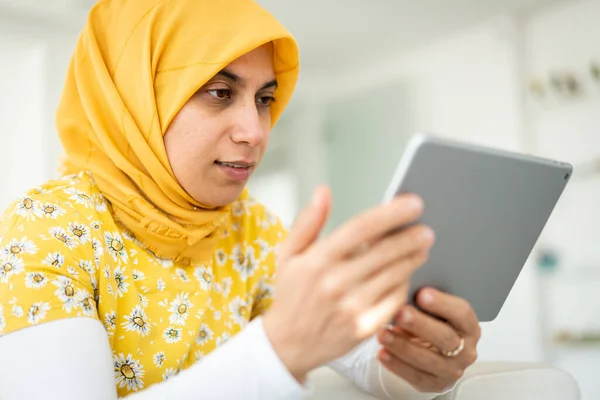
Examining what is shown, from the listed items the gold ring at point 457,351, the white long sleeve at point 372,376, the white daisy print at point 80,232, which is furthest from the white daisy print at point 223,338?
the gold ring at point 457,351

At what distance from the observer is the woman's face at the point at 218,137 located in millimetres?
906

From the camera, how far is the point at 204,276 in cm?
97

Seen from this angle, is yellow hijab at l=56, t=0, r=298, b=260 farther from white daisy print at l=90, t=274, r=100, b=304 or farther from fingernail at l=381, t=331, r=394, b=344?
fingernail at l=381, t=331, r=394, b=344

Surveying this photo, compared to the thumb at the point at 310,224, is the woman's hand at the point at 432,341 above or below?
below

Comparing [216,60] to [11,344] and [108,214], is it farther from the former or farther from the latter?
[11,344]

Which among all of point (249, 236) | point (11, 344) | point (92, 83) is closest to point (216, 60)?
point (92, 83)

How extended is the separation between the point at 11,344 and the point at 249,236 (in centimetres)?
57

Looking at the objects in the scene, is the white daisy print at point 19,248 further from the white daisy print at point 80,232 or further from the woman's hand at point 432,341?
the woman's hand at point 432,341

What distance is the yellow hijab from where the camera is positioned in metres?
0.90

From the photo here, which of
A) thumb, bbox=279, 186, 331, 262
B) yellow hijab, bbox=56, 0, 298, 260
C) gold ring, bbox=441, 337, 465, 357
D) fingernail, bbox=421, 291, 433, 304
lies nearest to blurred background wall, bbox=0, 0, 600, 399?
yellow hijab, bbox=56, 0, 298, 260

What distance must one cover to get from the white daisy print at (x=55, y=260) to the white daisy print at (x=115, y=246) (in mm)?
120

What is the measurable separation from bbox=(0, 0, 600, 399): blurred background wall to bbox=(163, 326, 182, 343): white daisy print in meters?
2.50

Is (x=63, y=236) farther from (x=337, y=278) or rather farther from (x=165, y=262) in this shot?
(x=337, y=278)

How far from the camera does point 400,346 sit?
2.36ft
